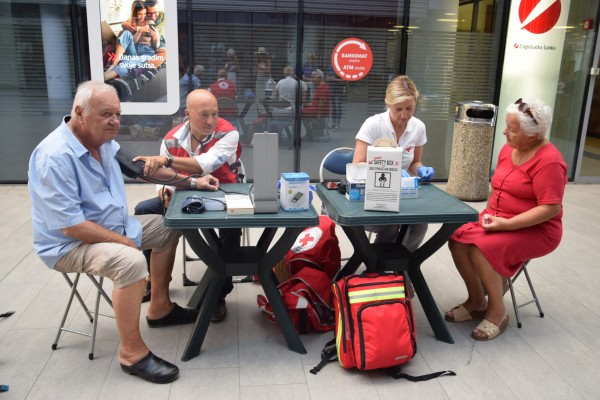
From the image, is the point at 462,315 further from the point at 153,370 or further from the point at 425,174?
the point at 153,370

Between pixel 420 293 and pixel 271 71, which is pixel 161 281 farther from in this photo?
pixel 271 71

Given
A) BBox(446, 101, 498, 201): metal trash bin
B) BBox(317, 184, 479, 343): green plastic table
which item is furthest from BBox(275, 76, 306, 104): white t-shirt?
BBox(317, 184, 479, 343): green plastic table

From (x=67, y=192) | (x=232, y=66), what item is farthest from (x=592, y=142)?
(x=67, y=192)

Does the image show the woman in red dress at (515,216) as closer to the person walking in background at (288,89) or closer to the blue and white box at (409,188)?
the blue and white box at (409,188)

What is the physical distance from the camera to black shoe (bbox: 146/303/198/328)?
287 cm

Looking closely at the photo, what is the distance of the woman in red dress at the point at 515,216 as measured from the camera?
2.64m

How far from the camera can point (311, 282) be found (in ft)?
9.55

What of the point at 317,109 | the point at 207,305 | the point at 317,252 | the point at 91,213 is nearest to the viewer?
the point at 91,213

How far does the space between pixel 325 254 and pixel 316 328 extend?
502 mm

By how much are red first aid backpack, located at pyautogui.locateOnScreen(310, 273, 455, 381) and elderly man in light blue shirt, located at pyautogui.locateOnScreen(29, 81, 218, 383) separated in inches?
31.5

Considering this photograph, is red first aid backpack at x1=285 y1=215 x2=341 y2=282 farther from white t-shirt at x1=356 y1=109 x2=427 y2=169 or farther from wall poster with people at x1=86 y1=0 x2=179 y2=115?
wall poster with people at x1=86 y1=0 x2=179 y2=115

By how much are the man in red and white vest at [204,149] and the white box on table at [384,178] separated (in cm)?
90

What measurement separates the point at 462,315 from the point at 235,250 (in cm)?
134

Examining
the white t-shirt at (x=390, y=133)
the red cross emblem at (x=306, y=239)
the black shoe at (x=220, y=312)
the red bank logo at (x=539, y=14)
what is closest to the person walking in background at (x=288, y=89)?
→ the red bank logo at (x=539, y=14)
